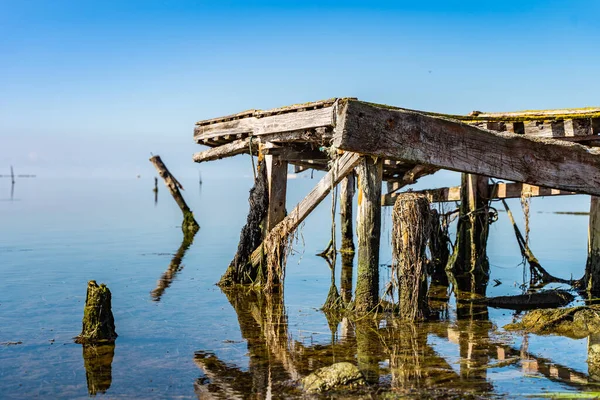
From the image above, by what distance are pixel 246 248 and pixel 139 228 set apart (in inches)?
742

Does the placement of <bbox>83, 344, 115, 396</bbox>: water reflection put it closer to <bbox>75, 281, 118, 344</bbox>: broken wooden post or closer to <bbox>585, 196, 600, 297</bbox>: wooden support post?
<bbox>75, 281, 118, 344</bbox>: broken wooden post

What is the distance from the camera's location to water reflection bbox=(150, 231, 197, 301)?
14.3 metres

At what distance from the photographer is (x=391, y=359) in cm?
829

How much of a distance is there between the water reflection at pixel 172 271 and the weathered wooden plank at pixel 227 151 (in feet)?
9.17

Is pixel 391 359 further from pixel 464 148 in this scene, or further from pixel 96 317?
pixel 96 317

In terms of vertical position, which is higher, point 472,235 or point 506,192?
point 506,192

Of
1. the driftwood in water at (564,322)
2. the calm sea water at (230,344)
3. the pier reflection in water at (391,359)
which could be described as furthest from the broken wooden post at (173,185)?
the driftwood in water at (564,322)

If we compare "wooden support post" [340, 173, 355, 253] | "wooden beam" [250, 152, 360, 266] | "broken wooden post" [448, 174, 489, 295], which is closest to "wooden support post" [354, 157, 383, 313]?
"wooden beam" [250, 152, 360, 266]

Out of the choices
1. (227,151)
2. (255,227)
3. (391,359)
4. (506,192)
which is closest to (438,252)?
(506,192)

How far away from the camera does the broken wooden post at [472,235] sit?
1489cm

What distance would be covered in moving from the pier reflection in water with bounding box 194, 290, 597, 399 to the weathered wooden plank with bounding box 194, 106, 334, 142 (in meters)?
3.27

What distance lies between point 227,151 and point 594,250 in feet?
24.3

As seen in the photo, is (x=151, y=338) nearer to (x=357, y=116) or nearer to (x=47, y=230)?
(x=357, y=116)

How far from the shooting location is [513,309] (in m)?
11.8
